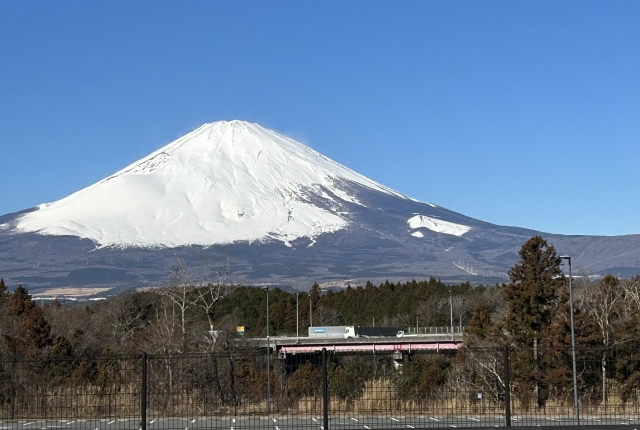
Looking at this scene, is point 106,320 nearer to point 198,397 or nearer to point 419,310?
point 419,310

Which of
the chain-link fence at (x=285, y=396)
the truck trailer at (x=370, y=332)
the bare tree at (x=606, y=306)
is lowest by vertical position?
the truck trailer at (x=370, y=332)

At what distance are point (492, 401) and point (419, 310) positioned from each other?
74921 mm

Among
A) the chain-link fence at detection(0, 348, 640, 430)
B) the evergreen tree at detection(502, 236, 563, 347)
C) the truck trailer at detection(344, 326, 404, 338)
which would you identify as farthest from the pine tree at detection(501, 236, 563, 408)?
the truck trailer at detection(344, 326, 404, 338)

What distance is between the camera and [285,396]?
21.4m

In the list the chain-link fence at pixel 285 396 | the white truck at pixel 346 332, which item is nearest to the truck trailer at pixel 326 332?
the white truck at pixel 346 332

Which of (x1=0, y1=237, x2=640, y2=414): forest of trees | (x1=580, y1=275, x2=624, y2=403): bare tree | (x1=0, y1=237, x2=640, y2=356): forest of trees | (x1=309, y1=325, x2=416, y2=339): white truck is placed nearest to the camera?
(x1=0, y1=237, x2=640, y2=414): forest of trees

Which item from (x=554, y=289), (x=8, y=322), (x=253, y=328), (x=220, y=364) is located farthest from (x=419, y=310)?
(x=220, y=364)

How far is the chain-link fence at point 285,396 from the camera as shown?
790 inches

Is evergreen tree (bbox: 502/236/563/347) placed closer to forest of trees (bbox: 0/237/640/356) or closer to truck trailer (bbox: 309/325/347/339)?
forest of trees (bbox: 0/237/640/356)

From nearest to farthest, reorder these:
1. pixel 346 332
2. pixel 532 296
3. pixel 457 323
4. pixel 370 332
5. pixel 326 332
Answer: pixel 532 296, pixel 326 332, pixel 346 332, pixel 370 332, pixel 457 323

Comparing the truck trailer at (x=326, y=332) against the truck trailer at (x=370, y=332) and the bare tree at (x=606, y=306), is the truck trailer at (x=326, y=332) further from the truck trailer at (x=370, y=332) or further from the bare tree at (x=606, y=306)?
the bare tree at (x=606, y=306)

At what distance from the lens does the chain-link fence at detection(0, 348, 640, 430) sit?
2008cm

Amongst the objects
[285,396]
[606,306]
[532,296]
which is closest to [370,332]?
[606,306]

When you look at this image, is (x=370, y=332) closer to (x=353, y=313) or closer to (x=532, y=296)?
(x=353, y=313)
